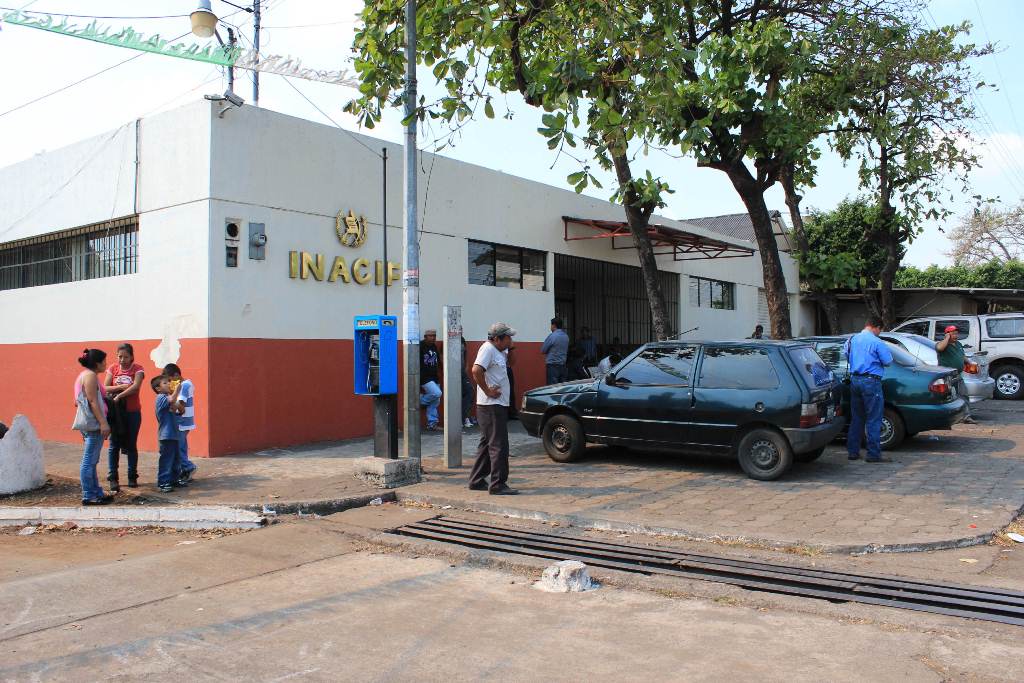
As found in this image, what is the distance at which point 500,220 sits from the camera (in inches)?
556

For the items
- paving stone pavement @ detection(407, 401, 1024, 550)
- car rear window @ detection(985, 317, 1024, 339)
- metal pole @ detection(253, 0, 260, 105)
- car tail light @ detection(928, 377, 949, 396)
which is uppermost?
metal pole @ detection(253, 0, 260, 105)

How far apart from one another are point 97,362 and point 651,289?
8697 mm

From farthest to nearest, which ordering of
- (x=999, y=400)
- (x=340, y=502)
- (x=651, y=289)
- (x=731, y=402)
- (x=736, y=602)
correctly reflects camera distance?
1. (x=999, y=400)
2. (x=651, y=289)
3. (x=731, y=402)
4. (x=340, y=502)
5. (x=736, y=602)

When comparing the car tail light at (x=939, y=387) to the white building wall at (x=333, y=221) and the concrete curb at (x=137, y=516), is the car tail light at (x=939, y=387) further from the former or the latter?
the concrete curb at (x=137, y=516)

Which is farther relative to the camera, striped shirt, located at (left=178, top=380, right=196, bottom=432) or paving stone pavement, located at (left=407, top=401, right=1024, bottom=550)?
striped shirt, located at (left=178, top=380, right=196, bottom=432)

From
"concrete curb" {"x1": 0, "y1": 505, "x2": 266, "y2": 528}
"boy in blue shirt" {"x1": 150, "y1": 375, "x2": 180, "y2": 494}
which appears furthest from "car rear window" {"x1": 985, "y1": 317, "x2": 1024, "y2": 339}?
"boy in blue shirt" {"x1": 150, "y1": 375, "x2": 180, "y2": 494}

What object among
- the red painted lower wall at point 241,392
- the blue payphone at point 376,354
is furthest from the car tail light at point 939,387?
the red painted lower wall at point 241,392

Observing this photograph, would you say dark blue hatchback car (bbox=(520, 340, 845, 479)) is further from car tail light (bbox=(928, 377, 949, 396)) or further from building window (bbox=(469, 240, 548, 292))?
building window (bbox=(469, 240, 548, 292))

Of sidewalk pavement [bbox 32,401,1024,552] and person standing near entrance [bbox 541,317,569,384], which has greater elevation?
person standing near entrance [bbox 541,317,569,384]

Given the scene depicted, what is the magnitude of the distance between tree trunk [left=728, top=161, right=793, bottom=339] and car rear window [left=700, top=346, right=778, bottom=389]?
4852mm

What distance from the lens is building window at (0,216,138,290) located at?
11.3 m

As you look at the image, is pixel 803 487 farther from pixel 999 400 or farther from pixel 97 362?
pixel 999 400

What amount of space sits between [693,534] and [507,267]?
29.5ft

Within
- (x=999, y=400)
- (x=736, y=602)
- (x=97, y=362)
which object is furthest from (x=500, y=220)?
(x=999, y=400)
